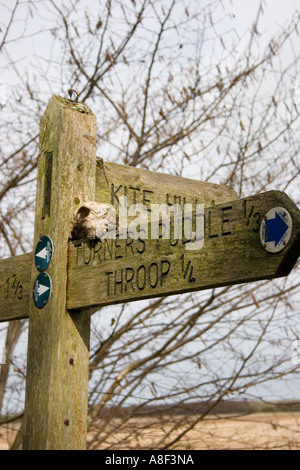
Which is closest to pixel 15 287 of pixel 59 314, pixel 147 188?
pixel 59 314

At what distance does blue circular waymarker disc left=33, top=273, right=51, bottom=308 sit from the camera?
246cm

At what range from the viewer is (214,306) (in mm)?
5172

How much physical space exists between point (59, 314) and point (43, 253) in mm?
257

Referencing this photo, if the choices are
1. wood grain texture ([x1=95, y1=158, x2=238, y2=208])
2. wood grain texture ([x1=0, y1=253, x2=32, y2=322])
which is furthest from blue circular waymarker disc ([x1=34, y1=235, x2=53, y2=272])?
wood grain texture ([x1=95, y1=158, x2=238, y2=208])

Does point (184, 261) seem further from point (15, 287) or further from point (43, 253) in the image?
point (15, 287)

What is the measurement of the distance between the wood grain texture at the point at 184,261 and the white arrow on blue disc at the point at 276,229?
0.01m

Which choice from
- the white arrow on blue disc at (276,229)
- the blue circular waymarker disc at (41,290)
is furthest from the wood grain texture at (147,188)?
the white arrow on blue disc at (276,229)

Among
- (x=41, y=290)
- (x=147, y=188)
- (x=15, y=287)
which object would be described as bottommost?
(x=41, y=290)

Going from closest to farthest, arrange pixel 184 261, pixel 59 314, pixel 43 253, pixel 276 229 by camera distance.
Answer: pixel 276 229 → pixel 184 261 → pixel 59 314 → pixel 43 253

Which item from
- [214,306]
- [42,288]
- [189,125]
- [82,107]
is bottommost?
[42,288]

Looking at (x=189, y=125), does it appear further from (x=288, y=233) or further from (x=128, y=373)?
(x=288, y=233)

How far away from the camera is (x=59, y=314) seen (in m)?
2.39

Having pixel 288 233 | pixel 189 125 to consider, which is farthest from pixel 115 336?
pixel 288 233

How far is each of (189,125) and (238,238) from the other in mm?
3428
